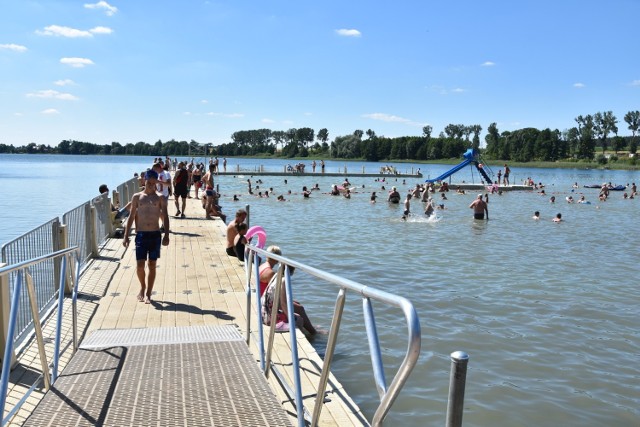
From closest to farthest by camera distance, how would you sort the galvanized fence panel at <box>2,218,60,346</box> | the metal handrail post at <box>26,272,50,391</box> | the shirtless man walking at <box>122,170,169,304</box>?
the metal handrail post at <box>26,272,50,391</box>
the galvanized fence panel at <box>2,218,60,346</box>
the shirtless man walking at <box>122,170,169,304</box>

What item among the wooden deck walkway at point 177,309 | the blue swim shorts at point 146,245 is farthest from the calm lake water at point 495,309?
the blue swim shorts at point 146,245

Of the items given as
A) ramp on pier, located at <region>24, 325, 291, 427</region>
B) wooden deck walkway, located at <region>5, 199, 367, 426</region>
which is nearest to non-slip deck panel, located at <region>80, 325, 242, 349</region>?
ramp on pier, located at <region>24, 325, 291, 427</region>

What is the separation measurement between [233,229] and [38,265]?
4899 mm

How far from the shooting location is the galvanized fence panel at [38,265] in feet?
20.4

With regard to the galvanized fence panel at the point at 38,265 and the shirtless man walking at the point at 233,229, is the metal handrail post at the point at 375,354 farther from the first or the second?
the shirtless man walking at the point at 233,229

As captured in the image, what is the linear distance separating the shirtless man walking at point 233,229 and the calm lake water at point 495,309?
1.59 metres

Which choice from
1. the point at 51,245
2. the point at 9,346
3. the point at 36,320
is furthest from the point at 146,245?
the point at 9,346

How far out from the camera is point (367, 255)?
17.0 metres

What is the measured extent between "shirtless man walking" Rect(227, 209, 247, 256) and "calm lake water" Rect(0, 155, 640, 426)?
1.59 m

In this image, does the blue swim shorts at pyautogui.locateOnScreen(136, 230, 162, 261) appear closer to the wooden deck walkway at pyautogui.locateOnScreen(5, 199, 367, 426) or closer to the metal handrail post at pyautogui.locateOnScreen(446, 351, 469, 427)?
the wooden deck walkway at pyautogui.locateOnScreen(5, 199, 367, 426)

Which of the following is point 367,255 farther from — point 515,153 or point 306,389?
point 515,153

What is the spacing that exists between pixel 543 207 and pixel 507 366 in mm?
30389

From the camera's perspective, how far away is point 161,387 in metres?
4.24

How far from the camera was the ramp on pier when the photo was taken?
146 inches
